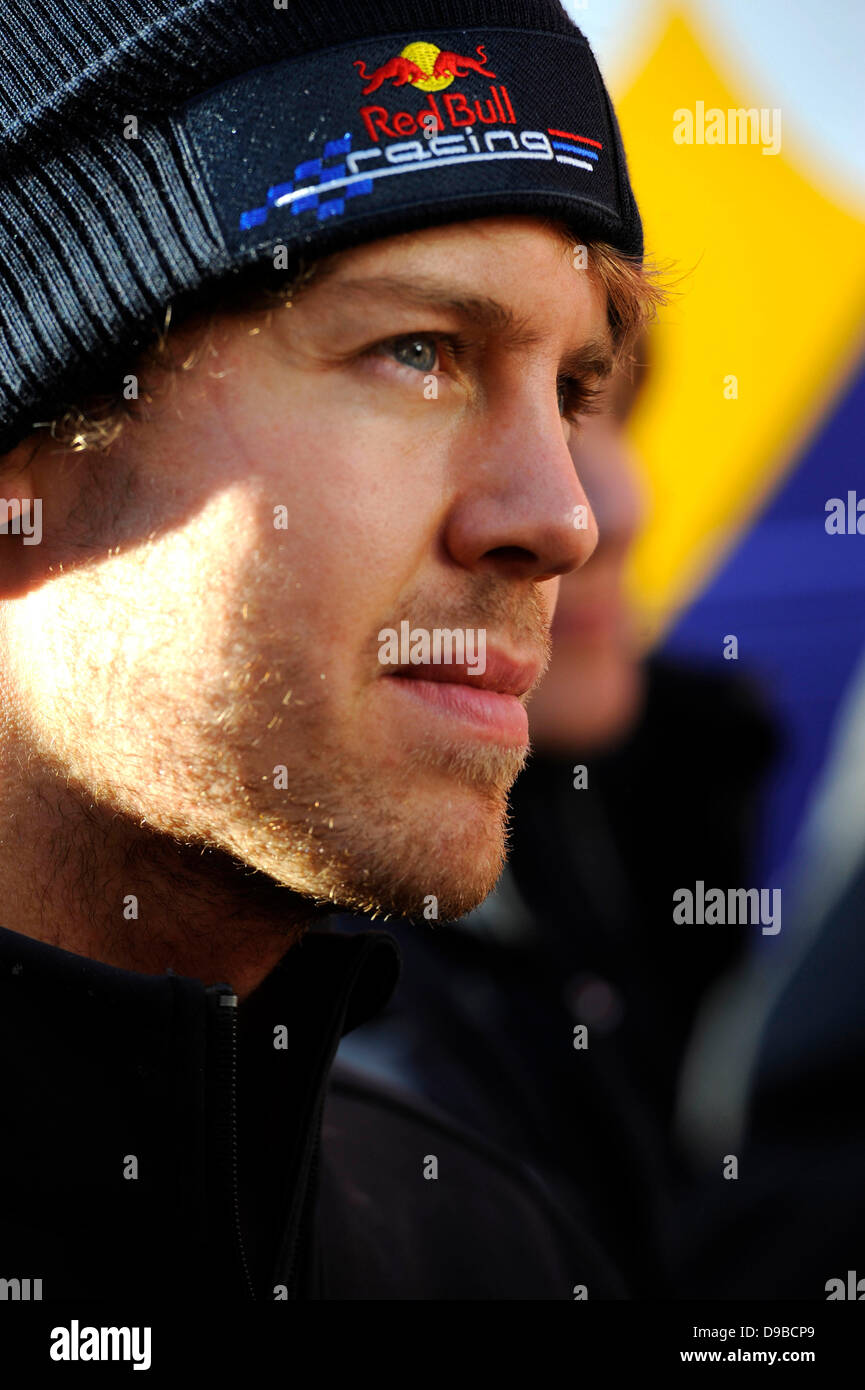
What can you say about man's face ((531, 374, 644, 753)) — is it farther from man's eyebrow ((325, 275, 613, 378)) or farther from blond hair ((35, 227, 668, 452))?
blond hair ((35, 227, 668, 452))

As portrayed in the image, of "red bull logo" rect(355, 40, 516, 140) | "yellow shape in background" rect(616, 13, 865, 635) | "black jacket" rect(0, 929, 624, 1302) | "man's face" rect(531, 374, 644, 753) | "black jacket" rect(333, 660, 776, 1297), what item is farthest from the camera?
"yellow shape in background" rect(616, 13, 865, 635)

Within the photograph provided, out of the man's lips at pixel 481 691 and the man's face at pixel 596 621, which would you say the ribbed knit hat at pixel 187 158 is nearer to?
the man's lips at pixel 481 691

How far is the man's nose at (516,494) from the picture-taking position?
1.57 m

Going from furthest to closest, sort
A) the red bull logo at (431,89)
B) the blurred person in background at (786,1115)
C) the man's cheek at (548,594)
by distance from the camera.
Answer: the blurred person in background at (786,1115), the man's cheek at (548,594), the red bull logo at (431,89)

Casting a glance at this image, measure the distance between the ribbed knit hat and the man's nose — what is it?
0.81 ft

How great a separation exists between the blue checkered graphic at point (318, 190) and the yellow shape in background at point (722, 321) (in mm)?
3737

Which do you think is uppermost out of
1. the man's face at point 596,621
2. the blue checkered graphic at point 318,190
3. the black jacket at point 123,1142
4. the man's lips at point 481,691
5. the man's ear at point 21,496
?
the man's face at point 596,621

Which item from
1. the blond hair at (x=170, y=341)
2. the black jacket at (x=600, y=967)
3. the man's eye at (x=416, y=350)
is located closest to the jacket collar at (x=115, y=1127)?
the blond hair at (x=170, y=341)

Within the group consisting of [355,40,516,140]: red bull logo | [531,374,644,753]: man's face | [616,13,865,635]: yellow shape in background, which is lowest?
[355,40,516,140]: red bull logo

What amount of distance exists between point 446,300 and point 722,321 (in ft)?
13.7

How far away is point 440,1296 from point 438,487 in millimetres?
1338

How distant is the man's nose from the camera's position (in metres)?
1.57

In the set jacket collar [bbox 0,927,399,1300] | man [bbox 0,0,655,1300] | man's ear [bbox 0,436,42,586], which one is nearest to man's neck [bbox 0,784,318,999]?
man [bbox 0,0,655,1300]
